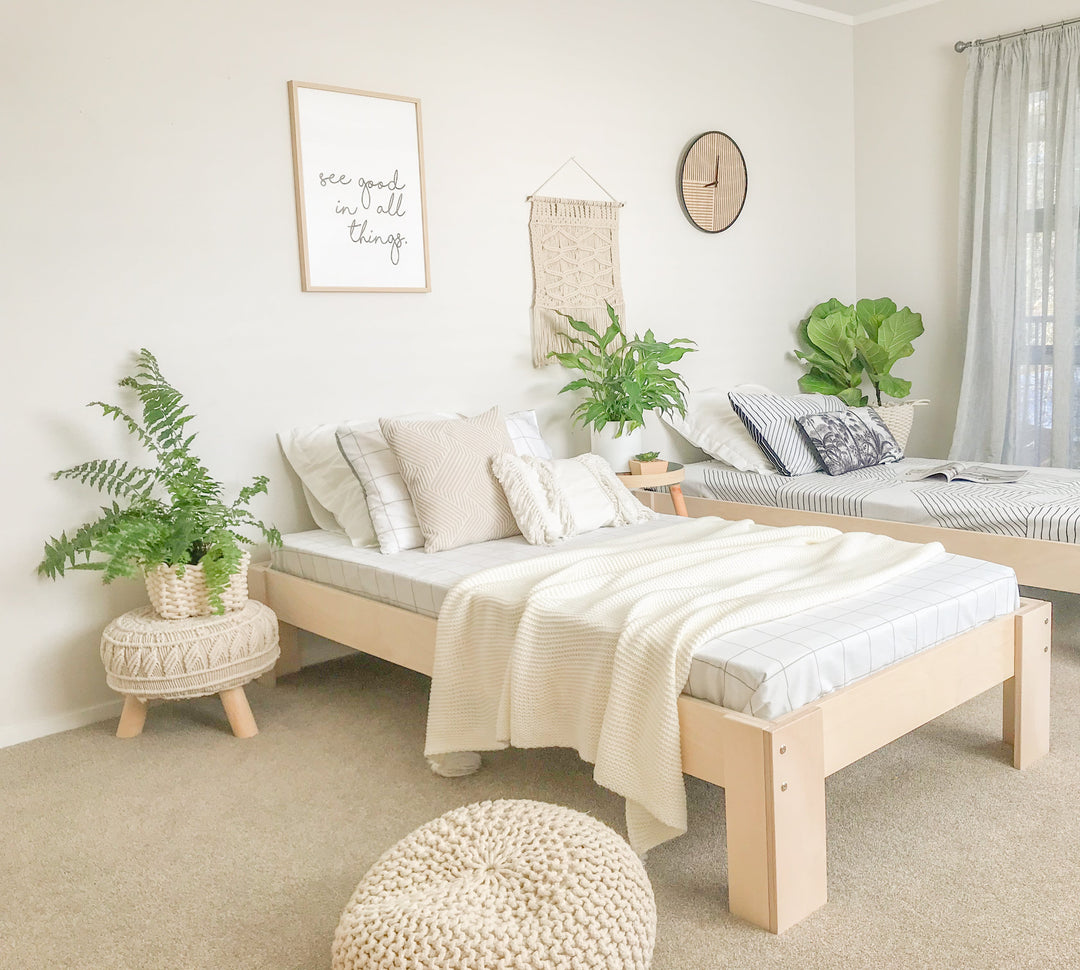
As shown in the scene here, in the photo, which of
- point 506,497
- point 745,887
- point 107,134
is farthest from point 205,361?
point 745,887

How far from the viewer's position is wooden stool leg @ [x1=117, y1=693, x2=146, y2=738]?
2848 millimetres

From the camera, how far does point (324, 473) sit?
10.7 ft

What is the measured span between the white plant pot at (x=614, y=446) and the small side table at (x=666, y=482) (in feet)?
0.17

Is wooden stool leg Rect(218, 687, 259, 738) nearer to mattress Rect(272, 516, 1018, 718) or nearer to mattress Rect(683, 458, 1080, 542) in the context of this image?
mattress Rect(272, 516, 1018, 718)

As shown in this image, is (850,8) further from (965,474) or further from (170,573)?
(170,573)

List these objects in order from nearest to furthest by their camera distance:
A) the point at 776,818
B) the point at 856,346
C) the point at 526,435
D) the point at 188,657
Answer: the point at 776,818 < the point at 188,657 < the point at 526,435 < the point at 856,346

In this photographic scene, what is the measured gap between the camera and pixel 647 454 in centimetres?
386

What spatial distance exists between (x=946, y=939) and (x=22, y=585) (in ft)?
8.19

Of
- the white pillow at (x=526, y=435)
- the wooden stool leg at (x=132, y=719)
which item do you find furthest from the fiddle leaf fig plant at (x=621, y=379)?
the wooden stool leg at (x=132, y=719)

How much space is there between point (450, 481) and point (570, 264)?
4.56 ft

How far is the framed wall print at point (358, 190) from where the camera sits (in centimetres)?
328

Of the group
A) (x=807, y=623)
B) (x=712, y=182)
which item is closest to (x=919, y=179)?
(x=712, y=182)

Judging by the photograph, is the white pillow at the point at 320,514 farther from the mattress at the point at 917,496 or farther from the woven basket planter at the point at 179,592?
the mattress at the point at 917,496

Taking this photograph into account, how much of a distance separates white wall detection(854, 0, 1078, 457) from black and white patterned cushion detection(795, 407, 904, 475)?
0.90m
